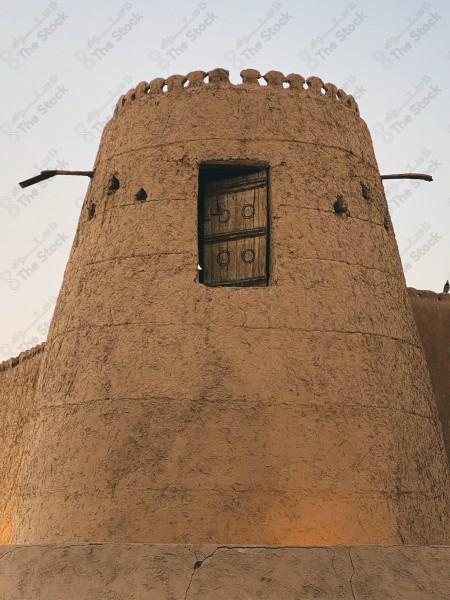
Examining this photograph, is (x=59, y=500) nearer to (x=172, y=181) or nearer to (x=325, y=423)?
(x=325, y=423)

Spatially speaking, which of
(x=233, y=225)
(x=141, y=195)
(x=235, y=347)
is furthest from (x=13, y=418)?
(x=235, y=347)

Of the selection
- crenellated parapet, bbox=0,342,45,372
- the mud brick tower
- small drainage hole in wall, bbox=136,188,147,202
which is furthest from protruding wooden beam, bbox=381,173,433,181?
crenellated parapet, bbox=0,342,45,372

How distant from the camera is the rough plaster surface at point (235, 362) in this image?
25.4ft

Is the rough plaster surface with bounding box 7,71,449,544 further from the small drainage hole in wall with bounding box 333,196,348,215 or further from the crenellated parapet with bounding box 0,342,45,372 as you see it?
the crenellated parapet with bounding box 0,342,45,372

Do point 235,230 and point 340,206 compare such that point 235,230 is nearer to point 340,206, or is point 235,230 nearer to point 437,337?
point 340,206

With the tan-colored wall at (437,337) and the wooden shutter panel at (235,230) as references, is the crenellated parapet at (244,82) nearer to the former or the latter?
the wooden shutter panel at (235,230)

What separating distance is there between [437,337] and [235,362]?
3949 millimetres

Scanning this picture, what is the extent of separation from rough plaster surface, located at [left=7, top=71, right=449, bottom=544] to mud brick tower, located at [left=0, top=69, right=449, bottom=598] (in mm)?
15

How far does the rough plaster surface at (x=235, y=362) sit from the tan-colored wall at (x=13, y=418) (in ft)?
9.80

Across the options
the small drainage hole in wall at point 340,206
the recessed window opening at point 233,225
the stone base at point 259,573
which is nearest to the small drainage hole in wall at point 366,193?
the small drainage hole in wall at point 340,206

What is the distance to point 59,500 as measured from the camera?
Result: 8.22 metres

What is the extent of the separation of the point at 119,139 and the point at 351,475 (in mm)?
3648

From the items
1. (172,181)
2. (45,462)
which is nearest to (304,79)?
(172,181)

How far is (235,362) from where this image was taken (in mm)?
7973
